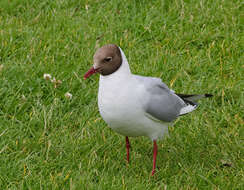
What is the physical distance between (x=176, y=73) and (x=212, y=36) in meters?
0.91

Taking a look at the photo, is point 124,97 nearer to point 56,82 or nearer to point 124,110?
point 124,110

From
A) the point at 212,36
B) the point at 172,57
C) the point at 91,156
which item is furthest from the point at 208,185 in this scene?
the point at 212,36

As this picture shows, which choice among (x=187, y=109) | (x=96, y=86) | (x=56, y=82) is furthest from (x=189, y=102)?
(x=56, y=82)

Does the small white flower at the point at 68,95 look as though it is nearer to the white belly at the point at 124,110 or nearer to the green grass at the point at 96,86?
the green grass at the point at 96,86

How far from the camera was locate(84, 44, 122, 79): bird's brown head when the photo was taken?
3.94 metres

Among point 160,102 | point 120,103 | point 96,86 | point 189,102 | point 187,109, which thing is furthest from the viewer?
point 96,86

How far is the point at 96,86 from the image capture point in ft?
17.9

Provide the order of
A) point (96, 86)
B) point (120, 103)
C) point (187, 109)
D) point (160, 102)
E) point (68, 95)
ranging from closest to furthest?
1. point (120, 103)
2. point (160, 102)
3. point (187, 109)
4. point (68, 95)
5. point (96, 86)

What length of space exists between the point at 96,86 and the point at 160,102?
4.59ft

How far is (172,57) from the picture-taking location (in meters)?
5.95

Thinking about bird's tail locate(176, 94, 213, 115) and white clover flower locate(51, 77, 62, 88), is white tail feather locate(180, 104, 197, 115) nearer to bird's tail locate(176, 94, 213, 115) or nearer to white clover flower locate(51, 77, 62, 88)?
bird's tail locate(176, 94, 213, 115)

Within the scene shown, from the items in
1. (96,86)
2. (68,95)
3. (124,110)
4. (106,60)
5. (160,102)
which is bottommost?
(96,86)

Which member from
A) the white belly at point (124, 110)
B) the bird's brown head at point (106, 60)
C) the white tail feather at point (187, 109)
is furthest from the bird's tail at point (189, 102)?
the bird's brown head at point (106, 60)

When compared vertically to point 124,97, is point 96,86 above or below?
below
